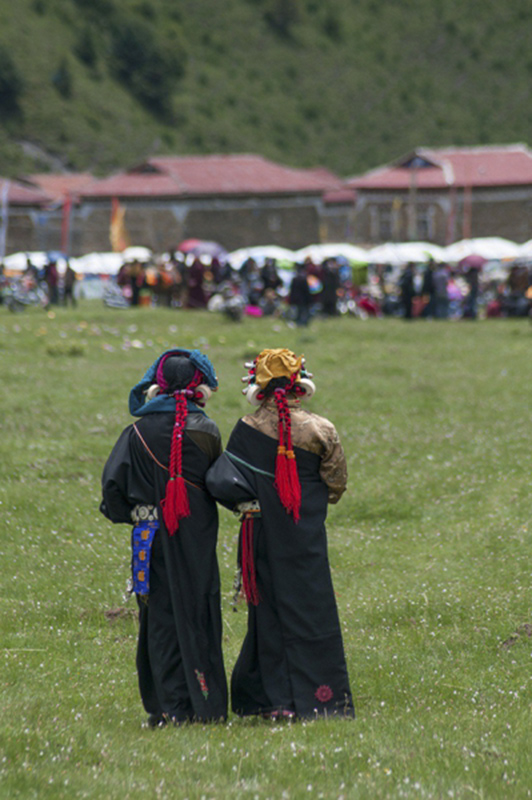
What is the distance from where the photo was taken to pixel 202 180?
228ft

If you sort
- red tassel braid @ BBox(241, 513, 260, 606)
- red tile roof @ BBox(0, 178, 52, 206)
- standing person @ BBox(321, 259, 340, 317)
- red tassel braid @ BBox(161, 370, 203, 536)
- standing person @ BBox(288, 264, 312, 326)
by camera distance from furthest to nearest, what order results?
red tile roof @ BBox(0, 178, 52, 206)
standing person @ BBox(321, 259, 340, 317)
standing person @ BBox(288, 264, 312, 326)
red tassel braid @ BBox(241, 513, 260, 606)
red tassel braid @ BBox(161, 370, 203, 536)

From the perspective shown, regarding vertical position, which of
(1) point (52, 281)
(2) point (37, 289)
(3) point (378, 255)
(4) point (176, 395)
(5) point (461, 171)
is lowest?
(4) point (176, 395)

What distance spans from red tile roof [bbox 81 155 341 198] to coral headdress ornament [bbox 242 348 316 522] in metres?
62.6

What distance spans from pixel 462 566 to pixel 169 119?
95.8 metres

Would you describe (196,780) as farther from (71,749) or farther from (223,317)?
(223,317)

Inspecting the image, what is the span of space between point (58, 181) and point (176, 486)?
3104 inches

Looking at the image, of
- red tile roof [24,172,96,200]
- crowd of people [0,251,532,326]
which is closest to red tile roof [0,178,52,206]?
red tile roof [24,172,96,200]

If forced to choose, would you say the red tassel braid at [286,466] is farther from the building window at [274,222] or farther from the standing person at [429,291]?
the building window at [274,222]

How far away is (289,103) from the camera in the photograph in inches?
4254

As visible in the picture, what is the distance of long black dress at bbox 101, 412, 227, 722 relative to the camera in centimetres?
620

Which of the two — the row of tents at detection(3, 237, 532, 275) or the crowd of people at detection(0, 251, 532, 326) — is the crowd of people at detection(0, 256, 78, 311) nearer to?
the crowd of people at detection(0, 251, 532, 326)

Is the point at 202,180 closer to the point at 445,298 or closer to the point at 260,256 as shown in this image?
the point at 260,256

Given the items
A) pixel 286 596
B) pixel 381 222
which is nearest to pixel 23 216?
pixel 381 222

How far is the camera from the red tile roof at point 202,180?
6781 centimetres
